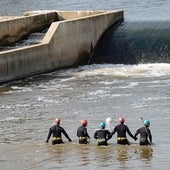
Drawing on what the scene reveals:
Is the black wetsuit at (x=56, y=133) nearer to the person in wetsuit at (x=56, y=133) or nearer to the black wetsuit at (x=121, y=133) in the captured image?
the person in wetsuit at (x=56, y=133)

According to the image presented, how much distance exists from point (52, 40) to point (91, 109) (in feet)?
28.8

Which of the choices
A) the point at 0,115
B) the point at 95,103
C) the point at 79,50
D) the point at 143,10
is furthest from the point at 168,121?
the point at 143,10

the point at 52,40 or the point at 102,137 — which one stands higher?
the point at 52,40

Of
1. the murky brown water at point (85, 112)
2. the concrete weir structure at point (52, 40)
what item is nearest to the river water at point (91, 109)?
the murky brown water at point (85, 112)

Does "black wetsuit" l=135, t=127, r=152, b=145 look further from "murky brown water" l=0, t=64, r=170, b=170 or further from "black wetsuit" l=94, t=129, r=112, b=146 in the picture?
"black wetsuit" l=94, t=129, r=112, b=146

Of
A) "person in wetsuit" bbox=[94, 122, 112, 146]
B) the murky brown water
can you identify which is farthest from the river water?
"person in wetsuit" bbox=[94, 122, 112, 146]

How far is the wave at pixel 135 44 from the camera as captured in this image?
31.8m

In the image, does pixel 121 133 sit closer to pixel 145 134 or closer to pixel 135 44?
pixel 145 134

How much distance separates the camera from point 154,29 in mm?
32938

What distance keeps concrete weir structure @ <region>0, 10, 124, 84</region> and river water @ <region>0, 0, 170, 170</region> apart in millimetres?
604

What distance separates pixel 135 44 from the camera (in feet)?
107

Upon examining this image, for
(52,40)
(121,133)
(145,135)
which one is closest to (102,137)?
(121,133)

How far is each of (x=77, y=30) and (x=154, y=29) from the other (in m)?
4.04

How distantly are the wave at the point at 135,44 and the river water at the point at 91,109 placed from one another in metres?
0.08
